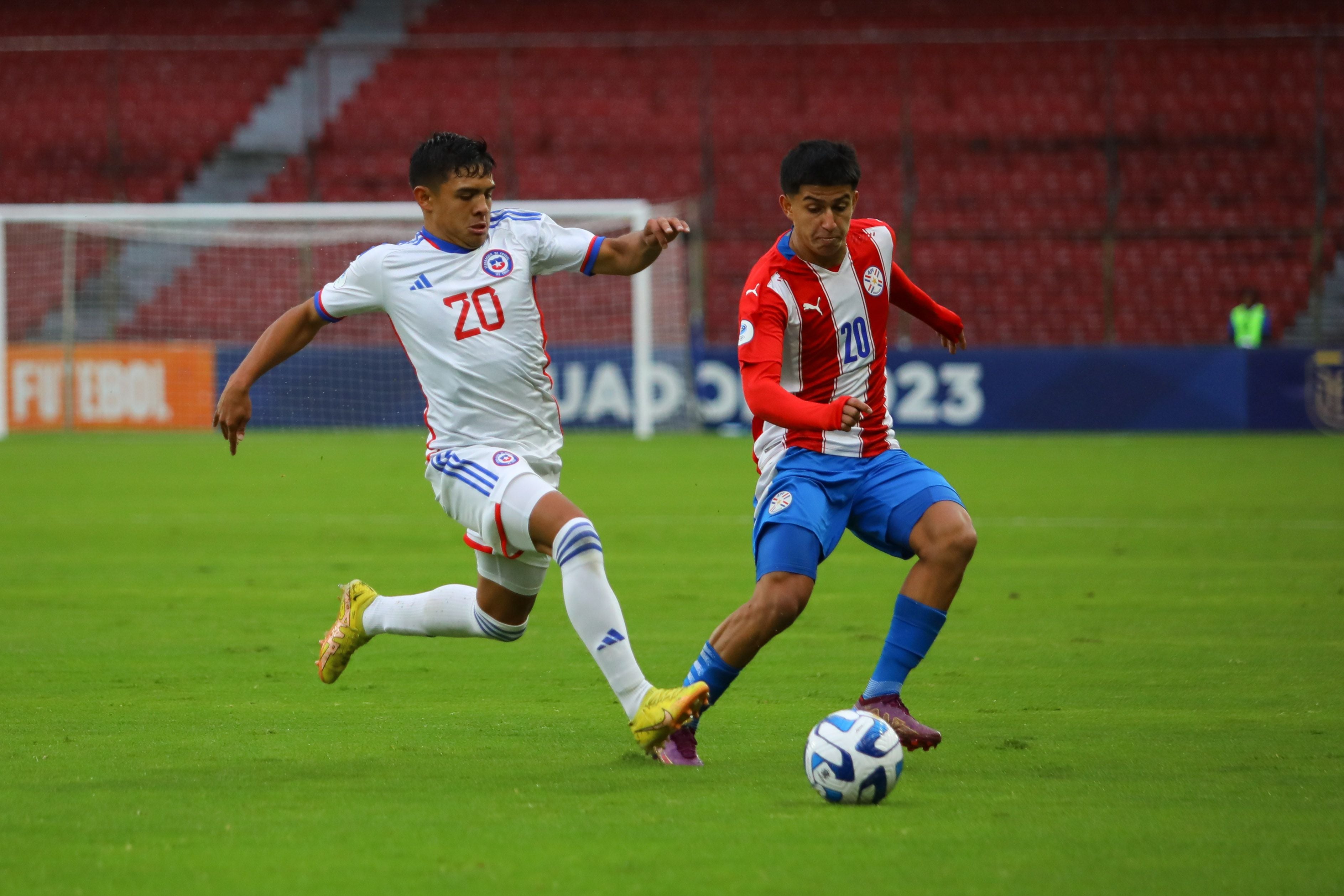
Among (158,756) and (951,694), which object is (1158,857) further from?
(158,756)

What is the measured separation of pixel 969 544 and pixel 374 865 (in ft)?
7.07

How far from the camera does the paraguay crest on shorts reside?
5.20 meters

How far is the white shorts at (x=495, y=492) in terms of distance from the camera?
4.90 metres

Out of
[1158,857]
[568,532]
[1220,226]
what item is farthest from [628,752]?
[1220,226]

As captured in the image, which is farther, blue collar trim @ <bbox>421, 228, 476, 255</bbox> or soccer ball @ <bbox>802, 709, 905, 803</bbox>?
blue collar trim @ <bbox>421, 228, 476, 255</bbox>

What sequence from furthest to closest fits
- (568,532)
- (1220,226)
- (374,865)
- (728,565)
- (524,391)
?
(1220,226), (728,565), (524,391), (568,532), (374,865)

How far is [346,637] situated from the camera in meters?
5.71

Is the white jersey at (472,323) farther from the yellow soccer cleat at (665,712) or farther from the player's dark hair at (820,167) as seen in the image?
the yellow soccer cleat at (665,712)

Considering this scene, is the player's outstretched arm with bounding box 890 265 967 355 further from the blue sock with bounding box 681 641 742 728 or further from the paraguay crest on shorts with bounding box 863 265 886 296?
the blue sock with bounding box 681 641 742 728

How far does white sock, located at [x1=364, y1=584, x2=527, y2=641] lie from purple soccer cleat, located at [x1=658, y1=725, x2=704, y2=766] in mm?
938

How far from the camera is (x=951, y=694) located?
593 centimetres

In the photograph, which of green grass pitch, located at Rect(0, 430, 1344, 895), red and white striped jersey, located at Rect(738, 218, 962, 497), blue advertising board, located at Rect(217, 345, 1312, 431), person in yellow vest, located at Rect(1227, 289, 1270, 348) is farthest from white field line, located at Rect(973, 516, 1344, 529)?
person in yellow vest, located at Rect(1227, 289, 1270, 348)

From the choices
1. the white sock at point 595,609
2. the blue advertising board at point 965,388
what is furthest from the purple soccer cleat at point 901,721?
the blue advertising board at point 965,388

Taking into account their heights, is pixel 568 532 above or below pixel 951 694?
above
